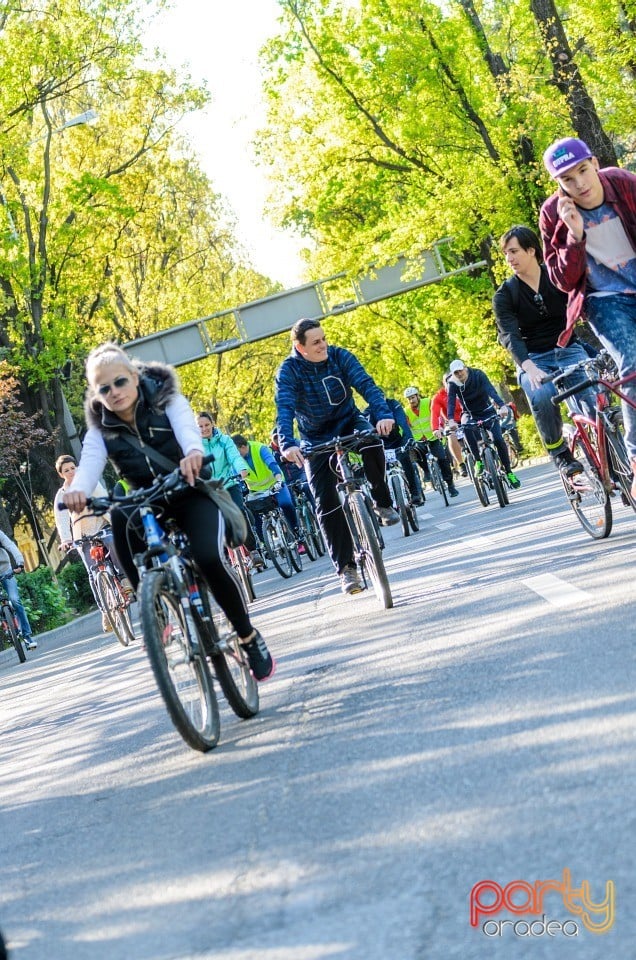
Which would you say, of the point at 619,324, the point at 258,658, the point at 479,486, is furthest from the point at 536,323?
the point at 479,486

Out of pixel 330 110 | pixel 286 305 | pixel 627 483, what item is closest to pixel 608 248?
pixel 627 483

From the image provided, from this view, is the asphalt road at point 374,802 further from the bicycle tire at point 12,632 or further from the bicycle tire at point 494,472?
the bicycle tire at point 12,632

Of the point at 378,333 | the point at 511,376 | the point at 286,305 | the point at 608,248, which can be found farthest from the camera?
the point at 378,333

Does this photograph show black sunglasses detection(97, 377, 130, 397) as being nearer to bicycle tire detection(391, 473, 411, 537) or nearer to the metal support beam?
bicycle tire detection(391, 473, 411, 537)

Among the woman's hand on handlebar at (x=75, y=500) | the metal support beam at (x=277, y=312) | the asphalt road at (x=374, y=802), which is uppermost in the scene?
the metal support beam at (x=277, y=312)

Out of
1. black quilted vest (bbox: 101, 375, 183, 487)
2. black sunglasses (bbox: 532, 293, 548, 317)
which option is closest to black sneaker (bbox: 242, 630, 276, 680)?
black quilted vest (bbox: 101, 375, 183, 487)

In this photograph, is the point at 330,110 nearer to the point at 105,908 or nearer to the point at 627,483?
the point at 627,483

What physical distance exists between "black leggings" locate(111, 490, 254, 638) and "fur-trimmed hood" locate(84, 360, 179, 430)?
1.39 ft

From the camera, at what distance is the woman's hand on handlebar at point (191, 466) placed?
636 cm

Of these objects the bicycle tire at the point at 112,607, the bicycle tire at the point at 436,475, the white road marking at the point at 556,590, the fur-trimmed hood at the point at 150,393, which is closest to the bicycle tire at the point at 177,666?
the fur-trimmed hood at the point at 150,393

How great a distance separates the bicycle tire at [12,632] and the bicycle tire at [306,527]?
4.34m

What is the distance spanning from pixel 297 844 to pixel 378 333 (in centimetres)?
4854

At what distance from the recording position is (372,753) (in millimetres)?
5312

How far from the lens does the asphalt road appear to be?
345 cm
